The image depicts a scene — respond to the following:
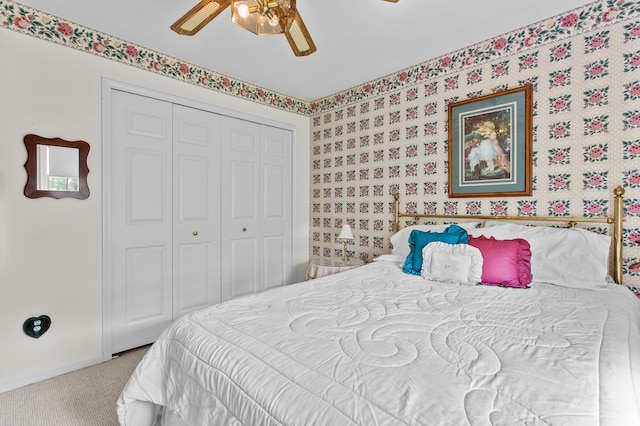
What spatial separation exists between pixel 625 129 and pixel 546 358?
5.98 ft

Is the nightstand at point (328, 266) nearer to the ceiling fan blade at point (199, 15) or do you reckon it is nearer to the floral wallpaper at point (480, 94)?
the floral wallpaper at point (480, 94)

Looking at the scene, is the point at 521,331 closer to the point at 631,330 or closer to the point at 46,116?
the point at 631,330

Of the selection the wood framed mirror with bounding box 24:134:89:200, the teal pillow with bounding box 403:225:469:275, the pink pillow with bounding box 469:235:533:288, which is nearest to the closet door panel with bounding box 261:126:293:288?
the wood framed mirror with bounding box 24:134:89:200

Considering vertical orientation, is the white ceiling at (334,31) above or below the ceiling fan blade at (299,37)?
above

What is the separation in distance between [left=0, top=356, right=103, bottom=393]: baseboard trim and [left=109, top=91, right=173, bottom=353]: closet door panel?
19 cm

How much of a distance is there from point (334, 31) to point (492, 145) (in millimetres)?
1476

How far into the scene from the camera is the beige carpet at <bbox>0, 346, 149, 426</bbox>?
1738mm

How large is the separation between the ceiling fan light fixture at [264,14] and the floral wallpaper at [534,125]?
5.51 ft

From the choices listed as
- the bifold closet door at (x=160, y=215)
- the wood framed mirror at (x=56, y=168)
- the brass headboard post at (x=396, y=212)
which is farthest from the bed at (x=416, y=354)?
the wood framed mirror at (x=56, y=168)

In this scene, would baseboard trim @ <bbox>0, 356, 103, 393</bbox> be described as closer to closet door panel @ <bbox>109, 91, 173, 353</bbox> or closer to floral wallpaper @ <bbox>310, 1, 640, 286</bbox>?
closet door panel @ <bbox>109, 91, 173, 353</bbox>

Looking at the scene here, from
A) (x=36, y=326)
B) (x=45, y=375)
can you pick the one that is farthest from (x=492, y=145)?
(x=45, y=375)

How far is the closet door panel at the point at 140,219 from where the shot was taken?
2.49 m

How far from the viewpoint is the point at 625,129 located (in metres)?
1.91

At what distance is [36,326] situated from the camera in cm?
211
